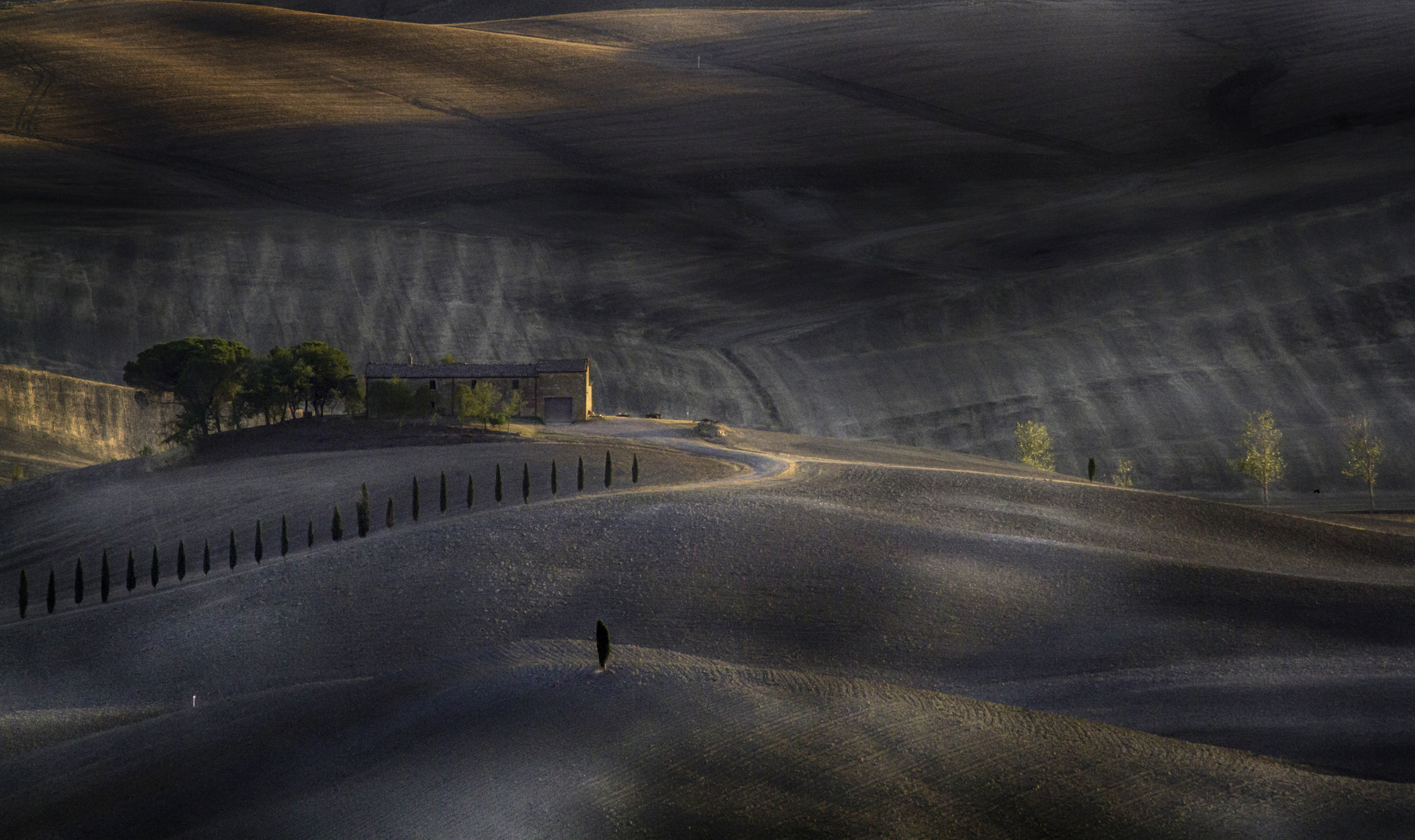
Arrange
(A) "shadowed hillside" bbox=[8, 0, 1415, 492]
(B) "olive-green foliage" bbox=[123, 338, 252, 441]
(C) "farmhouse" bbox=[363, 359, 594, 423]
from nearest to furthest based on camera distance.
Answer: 1. (B) "olive-green foliage" bbox=[123, 338, 252, 441]
2. (C) "farmhouse" bbox=[363, 359, 594, 423]
3. (A) "shadowed hillside" bbox=[8, 0, 1415, 492]

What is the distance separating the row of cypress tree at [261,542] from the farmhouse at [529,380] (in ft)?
65.3

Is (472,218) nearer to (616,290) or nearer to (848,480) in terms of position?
(616,290)

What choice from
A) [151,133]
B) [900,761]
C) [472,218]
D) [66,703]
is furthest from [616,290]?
[900,761]

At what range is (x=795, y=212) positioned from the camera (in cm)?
15750

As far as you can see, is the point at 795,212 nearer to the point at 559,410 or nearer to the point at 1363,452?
the point at 1363,452

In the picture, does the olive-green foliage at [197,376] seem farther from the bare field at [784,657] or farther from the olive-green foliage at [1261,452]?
the olive-green foliage at [1261,452]

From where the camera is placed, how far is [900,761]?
30.2 meters

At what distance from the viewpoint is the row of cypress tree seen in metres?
48.9

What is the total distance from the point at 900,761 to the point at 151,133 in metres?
160

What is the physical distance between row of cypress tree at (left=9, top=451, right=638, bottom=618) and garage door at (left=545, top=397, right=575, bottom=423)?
66.6 ft

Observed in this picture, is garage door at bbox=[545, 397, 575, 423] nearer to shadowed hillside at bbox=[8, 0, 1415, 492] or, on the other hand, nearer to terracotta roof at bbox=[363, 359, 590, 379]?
terracotta roof at bbox=[363, 359, 590, 379]

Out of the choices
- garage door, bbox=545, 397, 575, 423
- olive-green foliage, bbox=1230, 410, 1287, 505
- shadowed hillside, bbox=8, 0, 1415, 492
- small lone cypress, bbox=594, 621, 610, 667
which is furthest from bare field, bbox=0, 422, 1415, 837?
shadowed hillside, bbox=8, 0, 1415, 492

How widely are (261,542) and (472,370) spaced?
26960mm

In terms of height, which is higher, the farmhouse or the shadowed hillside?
the shadowed hillside
